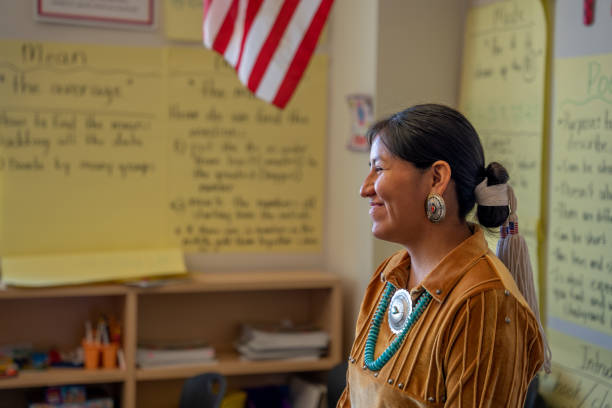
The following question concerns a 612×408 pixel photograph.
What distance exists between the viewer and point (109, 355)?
2658 mm

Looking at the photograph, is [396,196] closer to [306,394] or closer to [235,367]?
[235,367]

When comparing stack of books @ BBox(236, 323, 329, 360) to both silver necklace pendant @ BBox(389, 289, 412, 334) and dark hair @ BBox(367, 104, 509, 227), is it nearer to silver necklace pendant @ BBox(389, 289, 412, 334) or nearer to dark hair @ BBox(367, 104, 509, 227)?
silver necklace pendant @ BBox(389, 289, 412, 334)

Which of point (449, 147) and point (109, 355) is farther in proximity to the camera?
point (109, 355)

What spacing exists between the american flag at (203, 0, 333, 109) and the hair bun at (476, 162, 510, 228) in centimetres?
99

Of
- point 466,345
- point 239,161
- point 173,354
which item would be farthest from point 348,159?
point 466,345

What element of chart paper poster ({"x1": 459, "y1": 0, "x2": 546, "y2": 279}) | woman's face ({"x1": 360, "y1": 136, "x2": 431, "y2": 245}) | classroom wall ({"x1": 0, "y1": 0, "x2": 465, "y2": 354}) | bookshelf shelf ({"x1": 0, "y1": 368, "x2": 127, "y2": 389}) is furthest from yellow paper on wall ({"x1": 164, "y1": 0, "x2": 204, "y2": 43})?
woman's face ({"x1": 360, "y1": 136, "x2": 431, "y2": 245})

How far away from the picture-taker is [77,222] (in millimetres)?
2836

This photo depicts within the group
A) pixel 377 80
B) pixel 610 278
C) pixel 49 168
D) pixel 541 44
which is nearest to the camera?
pixel 610 278

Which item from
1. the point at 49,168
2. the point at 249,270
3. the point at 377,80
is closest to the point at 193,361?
the point at 249,270

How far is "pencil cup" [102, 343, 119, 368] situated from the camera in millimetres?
2654

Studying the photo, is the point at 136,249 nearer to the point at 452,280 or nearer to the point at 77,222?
the point at 77,222

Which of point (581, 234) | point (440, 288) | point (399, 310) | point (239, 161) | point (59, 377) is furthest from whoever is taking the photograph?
point (239, 161)

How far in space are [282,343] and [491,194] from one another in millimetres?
1550

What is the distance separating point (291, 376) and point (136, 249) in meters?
0.86
